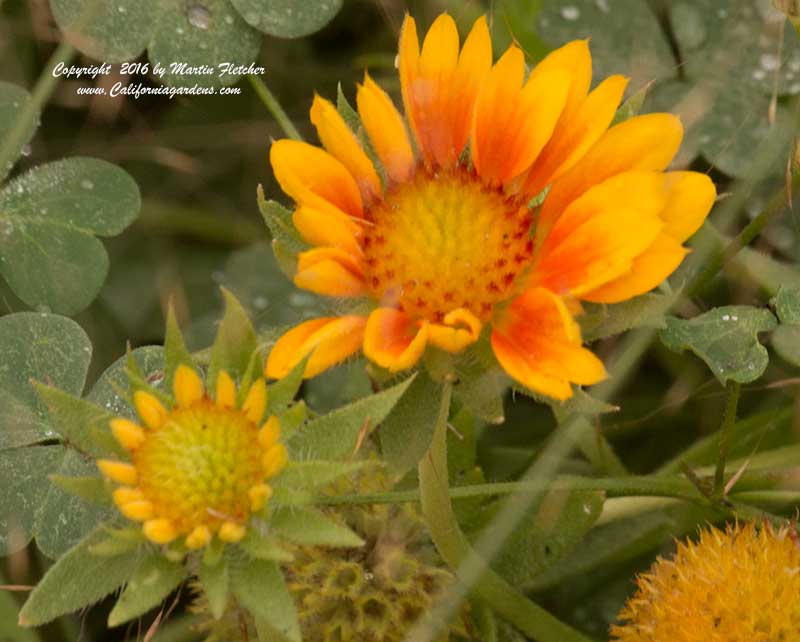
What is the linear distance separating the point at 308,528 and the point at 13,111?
2.96 ft

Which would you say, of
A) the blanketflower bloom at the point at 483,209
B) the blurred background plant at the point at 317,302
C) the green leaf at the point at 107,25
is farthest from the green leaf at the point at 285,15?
the blanketflower bloom at the point at 483,209

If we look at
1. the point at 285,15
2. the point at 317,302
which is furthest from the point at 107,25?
the point at 317,302

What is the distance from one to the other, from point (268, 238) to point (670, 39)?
72cm

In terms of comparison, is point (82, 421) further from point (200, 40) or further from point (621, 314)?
point (200, 40)

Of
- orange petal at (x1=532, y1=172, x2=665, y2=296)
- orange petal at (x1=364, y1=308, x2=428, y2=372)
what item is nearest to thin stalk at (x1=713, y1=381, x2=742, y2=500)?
orange petal at (x1=532, y1=172, x2=665, y2=296)

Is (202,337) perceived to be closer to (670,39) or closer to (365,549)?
(365,549)

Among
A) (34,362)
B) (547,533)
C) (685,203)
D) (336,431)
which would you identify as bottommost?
(547,533)

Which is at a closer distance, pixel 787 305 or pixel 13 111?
pixel 787 305

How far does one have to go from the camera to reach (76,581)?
112 centimetres

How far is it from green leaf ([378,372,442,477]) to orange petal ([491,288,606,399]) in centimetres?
9

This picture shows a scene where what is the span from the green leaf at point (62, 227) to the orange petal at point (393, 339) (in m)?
0.60

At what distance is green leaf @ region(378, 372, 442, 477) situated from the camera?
1203mm

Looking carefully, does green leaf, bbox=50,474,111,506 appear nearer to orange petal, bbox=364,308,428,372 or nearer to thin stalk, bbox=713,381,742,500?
orange petal, bbox=364,308,428,372

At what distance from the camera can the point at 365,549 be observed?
4.72 feet
